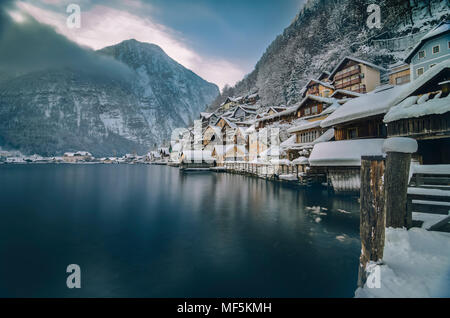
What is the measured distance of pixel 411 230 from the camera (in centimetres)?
575

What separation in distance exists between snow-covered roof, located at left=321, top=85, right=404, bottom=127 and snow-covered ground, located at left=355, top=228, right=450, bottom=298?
40.3 feet

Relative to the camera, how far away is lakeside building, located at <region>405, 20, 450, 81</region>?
26719mm

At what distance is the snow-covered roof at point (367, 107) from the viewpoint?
14.8 m

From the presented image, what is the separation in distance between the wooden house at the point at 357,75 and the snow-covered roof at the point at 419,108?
2975 centimetres

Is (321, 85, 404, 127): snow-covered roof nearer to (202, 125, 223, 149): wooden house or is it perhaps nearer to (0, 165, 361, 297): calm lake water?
(0, 165, 361, 297): calm lake water

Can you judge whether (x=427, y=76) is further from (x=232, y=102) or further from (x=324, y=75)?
(x=232, y=102)

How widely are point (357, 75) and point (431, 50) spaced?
10130mm

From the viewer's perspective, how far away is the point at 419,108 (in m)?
10.7

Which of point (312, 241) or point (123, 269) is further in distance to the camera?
point (312, 241)

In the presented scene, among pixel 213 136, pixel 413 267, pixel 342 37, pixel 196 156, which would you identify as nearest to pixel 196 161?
pixel 196 156

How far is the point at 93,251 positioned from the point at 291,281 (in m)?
7.54

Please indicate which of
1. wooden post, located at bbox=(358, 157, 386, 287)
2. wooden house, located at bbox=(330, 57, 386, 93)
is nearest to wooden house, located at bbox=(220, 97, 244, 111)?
wooden house, located at bbox=(330, 57, 386, 93)

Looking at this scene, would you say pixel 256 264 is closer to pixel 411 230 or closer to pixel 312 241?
pixel 312 241
